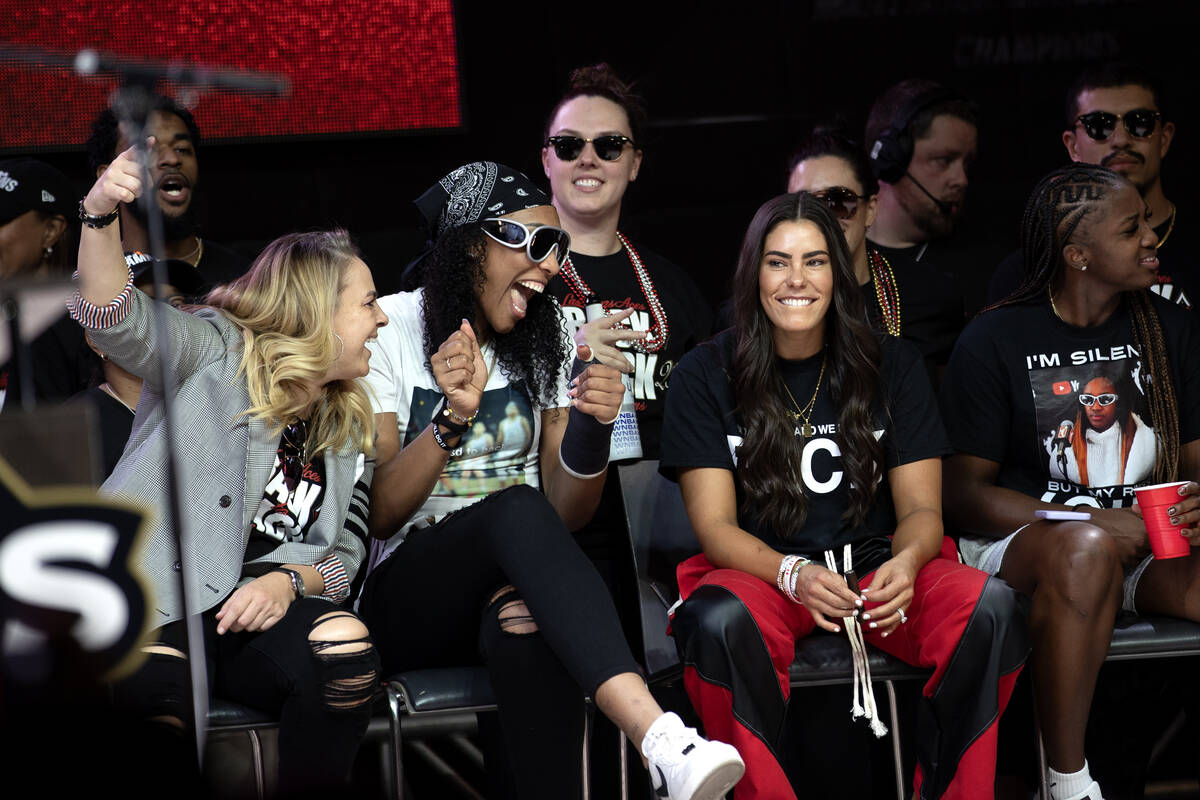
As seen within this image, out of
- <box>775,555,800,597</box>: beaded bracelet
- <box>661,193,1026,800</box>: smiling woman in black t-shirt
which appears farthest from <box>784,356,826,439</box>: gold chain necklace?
<box>775,555,800,597</box>: beaded bracelet

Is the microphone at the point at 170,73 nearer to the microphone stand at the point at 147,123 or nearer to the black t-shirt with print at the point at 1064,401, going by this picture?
the microphone stand at the point at 147,123

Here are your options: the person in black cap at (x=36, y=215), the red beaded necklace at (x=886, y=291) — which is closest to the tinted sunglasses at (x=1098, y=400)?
the red beaded necklace at (x=886, y=291)

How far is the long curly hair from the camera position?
294cm

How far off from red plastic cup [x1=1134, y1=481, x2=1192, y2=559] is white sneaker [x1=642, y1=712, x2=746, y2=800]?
3.30 feet

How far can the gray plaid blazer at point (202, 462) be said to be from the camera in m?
2.35

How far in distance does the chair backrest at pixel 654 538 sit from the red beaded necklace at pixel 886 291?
82 cm

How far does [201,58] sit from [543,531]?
1.90m

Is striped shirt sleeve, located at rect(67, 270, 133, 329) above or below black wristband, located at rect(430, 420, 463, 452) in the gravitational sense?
above

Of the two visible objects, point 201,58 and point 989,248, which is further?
point 989,248

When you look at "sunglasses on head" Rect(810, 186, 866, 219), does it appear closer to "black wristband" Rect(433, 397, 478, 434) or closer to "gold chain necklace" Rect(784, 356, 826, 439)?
"gold chain necklace" Rect(784, 356, 826, 439)

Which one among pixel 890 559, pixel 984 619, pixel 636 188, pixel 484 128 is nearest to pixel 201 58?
pixel 484 128

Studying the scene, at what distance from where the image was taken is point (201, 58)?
141 inches

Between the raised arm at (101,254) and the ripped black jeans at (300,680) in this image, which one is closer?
the raised arm at (101,254)

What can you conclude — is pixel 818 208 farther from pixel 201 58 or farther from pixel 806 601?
pixel 201 58
